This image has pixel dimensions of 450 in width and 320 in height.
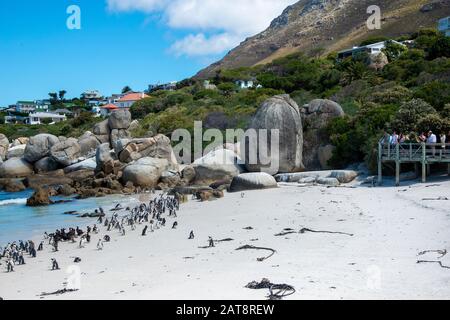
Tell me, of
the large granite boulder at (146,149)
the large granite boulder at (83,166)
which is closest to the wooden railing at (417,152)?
the large granite boulder at (146,149)

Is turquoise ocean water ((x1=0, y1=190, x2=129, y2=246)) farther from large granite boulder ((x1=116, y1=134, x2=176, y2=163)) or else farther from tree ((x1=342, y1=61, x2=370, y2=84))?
tree ((x1=342, y1=61, x2=370, y2=84))

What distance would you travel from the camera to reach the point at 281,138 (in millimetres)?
24688

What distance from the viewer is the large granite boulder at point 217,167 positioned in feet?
79.8

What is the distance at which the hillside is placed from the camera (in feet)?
287

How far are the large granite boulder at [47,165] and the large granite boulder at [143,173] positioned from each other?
1006 cm

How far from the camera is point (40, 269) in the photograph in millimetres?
10188

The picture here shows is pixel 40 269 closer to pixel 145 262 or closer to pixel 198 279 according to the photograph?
pixel 145 262

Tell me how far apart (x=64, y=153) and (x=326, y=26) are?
9537 cm

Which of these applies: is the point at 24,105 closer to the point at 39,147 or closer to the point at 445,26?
the point at 445,26

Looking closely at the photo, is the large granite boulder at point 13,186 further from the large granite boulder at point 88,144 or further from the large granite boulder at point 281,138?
the large granite boulder at point 281,138

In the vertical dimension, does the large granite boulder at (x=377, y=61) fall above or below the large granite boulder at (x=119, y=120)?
above

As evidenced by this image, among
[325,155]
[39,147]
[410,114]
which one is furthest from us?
[39,147]

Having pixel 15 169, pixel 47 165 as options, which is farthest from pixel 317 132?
pixel 15 169
